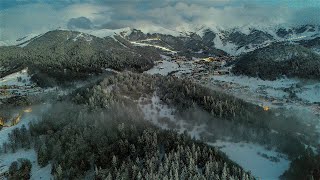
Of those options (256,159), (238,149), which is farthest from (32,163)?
(256,159)

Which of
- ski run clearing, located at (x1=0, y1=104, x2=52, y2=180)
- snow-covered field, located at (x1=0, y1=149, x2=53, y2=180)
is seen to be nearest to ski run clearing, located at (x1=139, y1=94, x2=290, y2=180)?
snow-covered field, located at (x1=0, y1=149, x2=53, y2=180)

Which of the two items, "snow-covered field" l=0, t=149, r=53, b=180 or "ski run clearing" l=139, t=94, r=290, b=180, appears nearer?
"ski run clearing" l=139, t=94, r=290, b=180

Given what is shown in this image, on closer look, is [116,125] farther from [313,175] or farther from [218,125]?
[313,175]

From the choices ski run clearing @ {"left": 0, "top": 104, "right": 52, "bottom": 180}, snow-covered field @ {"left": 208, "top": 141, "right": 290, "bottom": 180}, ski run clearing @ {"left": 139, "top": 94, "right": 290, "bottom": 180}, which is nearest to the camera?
snow-covered field @ {"left": 208, "top": 141, "right": 290, "bottom": 180}

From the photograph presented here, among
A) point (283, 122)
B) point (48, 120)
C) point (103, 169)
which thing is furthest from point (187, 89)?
point (103, 169)

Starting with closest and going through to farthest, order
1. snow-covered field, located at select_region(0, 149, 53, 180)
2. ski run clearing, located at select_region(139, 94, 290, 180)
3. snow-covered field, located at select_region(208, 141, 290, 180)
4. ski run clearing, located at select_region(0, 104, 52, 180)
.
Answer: snow-covered field, located at select_region(208, 141, 290, 180) → ski run clearing, located at select_region(139, 94, 290, 180) → snow-covered field, located at select_region(0, 149, 53, 180) → ski run clearing, located at select_region(0, 104, 52, 180)

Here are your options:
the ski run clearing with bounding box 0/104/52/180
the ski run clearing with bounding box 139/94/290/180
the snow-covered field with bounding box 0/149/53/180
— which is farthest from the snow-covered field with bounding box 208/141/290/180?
the ski run clearing with bounding box 0/104/52/180

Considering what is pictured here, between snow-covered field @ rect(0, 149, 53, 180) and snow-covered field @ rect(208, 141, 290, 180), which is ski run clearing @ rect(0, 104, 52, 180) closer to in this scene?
snow-covered field @ rect(0, 149, 53, 180)

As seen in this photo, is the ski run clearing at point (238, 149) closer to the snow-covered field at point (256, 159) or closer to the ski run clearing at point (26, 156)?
the snow-covered field at point (256, 159)
